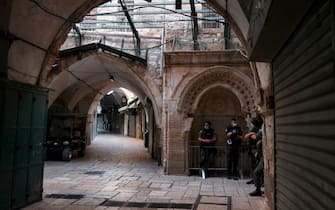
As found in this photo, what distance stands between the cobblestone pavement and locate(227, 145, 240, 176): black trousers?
0.35 metres

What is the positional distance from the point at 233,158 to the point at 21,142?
5.37 meters

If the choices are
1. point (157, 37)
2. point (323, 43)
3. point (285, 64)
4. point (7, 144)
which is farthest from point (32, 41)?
point (157, 37)

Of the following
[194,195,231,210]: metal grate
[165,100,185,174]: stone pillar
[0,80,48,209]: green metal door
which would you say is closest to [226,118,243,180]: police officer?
[165,100,185,174]: stone pillar

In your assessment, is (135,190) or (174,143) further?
(174,143)

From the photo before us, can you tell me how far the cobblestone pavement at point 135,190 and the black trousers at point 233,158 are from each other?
35cm

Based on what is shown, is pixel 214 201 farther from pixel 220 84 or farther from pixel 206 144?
pixel 220 84

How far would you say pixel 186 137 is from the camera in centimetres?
880

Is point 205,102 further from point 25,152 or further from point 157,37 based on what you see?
point 25,152

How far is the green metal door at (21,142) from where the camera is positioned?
4453 millimetres

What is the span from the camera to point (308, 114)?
2348 millimetres

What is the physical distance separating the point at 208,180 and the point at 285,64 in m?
5.36

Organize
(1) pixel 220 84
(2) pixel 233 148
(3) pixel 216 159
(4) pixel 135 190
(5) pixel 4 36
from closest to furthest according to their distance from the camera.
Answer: (5) pixel 4 36, (4) pixel 135 190, (2) pixel 233 148, (1) pixel 220 84, (3) pixel 216 159

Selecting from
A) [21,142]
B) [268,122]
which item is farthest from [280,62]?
[21,142]

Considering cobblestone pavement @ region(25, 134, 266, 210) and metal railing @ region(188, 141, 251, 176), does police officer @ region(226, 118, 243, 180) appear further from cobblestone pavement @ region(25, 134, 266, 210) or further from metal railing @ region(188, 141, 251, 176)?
metal railing @ region(188, 141, 251, 176)
